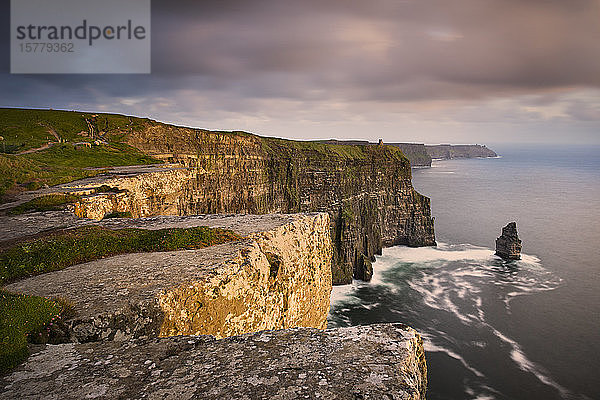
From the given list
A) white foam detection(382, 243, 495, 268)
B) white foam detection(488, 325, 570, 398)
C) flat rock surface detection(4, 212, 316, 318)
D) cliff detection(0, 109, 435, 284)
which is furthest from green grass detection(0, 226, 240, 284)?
white foam detection(382, 243, 495, 268)

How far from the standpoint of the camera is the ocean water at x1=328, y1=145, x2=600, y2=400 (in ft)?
124

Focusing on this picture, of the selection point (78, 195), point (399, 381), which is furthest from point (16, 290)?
point (78, 195)

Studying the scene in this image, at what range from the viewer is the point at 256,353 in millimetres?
4996

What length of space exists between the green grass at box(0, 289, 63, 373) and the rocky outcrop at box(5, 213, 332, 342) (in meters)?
0.37

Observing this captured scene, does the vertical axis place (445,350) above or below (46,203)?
below

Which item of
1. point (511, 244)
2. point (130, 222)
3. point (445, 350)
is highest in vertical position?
point (130, 222)

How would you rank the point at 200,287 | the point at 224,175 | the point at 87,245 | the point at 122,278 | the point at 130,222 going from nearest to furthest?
the point at 200,287, the point at 122,278, the point at 87,245, the point at 130,222, the point at 224,175

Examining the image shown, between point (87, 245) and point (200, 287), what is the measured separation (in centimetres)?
459

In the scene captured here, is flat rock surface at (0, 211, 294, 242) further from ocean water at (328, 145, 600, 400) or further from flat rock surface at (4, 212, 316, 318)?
ocean water at (328, 145, 600, 400)

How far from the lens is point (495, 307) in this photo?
55.0m

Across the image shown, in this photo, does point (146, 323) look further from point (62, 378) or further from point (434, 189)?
point (434, 189)

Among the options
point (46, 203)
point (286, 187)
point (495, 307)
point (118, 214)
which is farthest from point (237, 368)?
point (286, 187)

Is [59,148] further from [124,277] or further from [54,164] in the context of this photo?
[124,277]

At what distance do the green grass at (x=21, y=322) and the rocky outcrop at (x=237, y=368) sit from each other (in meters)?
0.25
